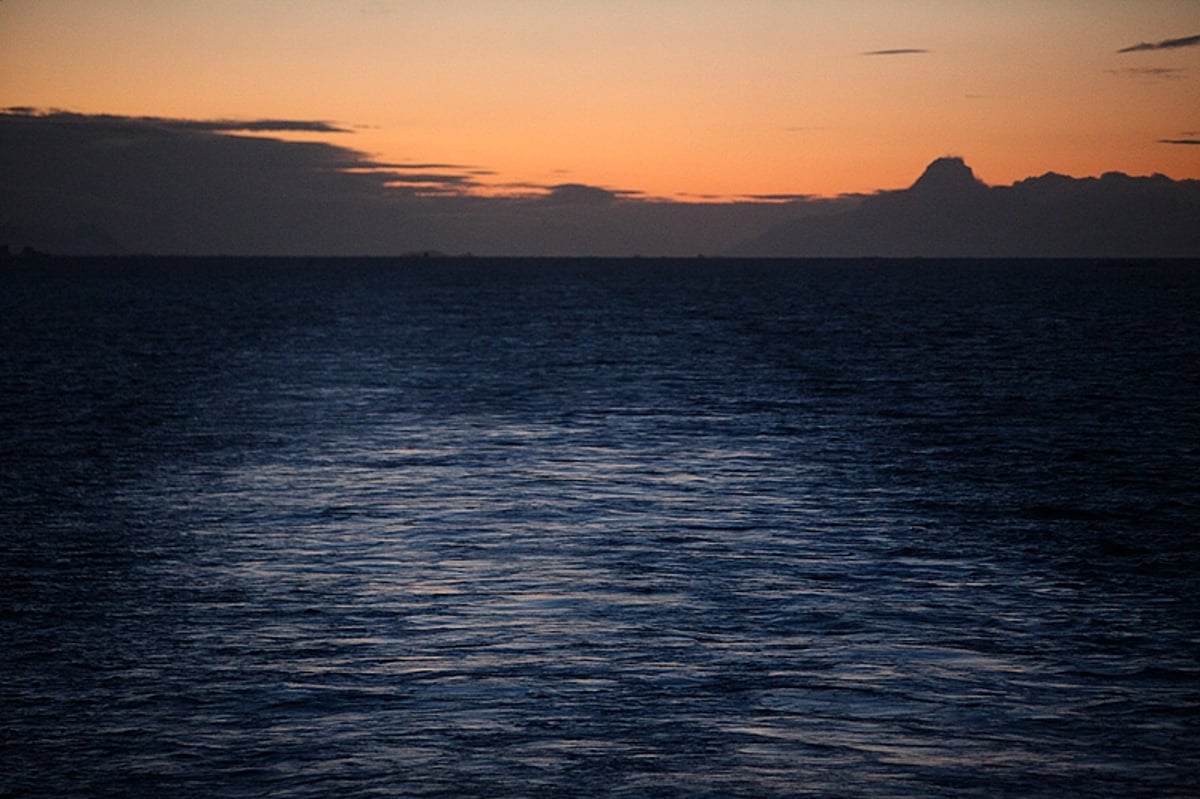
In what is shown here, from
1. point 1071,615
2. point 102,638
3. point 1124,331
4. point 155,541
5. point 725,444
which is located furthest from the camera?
point 1124,331

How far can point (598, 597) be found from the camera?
1812cm

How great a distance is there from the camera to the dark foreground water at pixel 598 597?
39.2ft

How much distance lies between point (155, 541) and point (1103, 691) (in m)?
16.2

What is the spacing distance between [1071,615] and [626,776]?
9.05m

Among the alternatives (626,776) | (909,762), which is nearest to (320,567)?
(626,776)

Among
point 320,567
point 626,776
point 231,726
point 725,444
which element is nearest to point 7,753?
point 231,726

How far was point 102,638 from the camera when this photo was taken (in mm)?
16203

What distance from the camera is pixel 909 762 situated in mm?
11781

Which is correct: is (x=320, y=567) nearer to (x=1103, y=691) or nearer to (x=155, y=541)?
(x=155, y=541)

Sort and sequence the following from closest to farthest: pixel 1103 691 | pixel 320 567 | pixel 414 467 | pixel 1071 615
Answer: pixel 1103 691 → pixel 1071 615 → pixel 320 567 → pixel 414 467

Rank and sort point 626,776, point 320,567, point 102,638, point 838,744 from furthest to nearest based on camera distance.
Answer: point 320,567 → point 102,638 → point 838,744 → point 626,776

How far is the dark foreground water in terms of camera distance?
12.0 metres

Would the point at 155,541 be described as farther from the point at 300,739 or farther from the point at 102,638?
the point at 300,739

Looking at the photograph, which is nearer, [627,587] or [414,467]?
[627,587]
